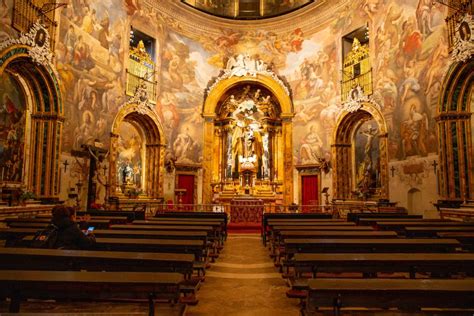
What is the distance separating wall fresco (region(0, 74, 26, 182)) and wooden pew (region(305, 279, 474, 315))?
1200cm

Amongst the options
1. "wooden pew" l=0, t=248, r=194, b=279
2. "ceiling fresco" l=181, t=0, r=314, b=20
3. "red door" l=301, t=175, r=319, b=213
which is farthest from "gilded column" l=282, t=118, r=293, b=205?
"wooden pew" l=0, t=248, r=194, b=279

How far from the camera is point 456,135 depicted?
12180 millimetres

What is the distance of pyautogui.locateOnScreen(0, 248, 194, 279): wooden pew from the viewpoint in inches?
144

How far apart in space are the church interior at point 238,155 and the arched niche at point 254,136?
13 centimetres

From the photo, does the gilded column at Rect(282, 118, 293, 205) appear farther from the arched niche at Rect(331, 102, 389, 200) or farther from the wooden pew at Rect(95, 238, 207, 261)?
the wooden pew at Rect(95, 238, 207, 261)

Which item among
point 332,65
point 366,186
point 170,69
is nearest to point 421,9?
point 332,65

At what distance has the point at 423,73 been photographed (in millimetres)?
13523

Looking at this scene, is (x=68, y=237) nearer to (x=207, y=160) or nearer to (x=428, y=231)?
(x=428, y=231)

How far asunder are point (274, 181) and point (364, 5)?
433 inches

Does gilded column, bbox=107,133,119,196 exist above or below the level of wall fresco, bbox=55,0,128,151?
below

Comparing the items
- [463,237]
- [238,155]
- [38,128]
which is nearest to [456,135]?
[463,237]

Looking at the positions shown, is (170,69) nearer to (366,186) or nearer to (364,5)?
(364,5)

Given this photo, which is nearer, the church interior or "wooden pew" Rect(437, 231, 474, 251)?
the church interior

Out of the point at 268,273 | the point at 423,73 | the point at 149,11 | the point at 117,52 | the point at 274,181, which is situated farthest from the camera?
the point at 274,181
